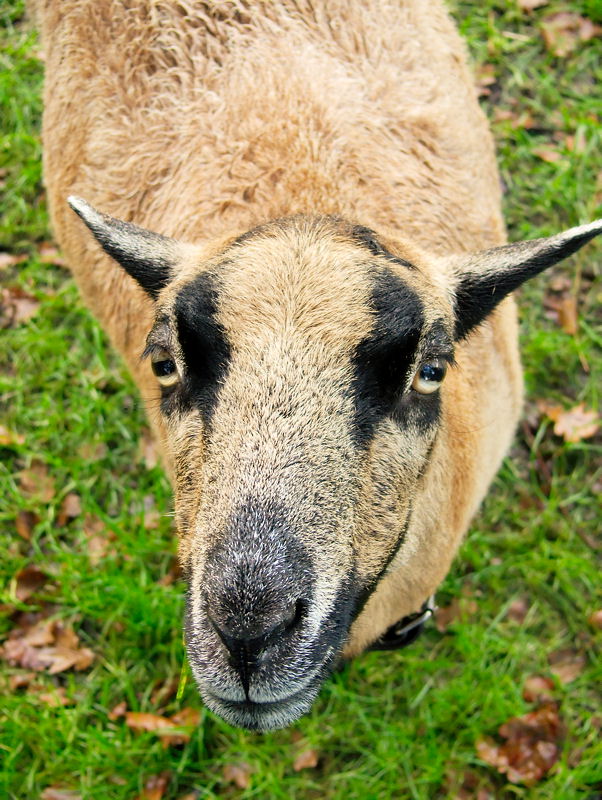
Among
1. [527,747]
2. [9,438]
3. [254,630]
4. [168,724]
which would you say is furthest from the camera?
[9,438]

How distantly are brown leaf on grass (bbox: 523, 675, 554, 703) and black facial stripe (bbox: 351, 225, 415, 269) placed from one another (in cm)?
382

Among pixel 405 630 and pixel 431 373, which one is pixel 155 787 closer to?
pixel 405 630

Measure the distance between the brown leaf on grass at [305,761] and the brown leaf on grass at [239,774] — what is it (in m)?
0.34

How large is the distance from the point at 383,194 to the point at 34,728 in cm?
456

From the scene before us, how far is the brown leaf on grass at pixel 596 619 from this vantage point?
234 inches

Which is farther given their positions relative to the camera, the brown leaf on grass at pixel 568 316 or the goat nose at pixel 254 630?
the brown leaf on grass at pixel 568 316

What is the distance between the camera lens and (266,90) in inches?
182

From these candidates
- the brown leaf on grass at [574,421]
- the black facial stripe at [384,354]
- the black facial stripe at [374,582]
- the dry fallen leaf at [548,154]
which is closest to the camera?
the black facial stripe at [384,354]

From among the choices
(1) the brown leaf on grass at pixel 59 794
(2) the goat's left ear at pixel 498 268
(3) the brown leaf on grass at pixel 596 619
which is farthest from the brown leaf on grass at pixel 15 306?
(3) the brown leaf on grass at pixel 596 619

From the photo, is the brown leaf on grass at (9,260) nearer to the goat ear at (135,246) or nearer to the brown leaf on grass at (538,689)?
the goat ear at (135,246)

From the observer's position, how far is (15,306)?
7.59 m

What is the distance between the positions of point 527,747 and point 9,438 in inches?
195

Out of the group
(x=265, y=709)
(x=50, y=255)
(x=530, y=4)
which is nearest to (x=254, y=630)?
(x=265, y=709)

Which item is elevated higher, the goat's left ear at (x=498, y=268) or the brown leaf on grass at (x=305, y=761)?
the goat's left ear at (x=498, y=268)
